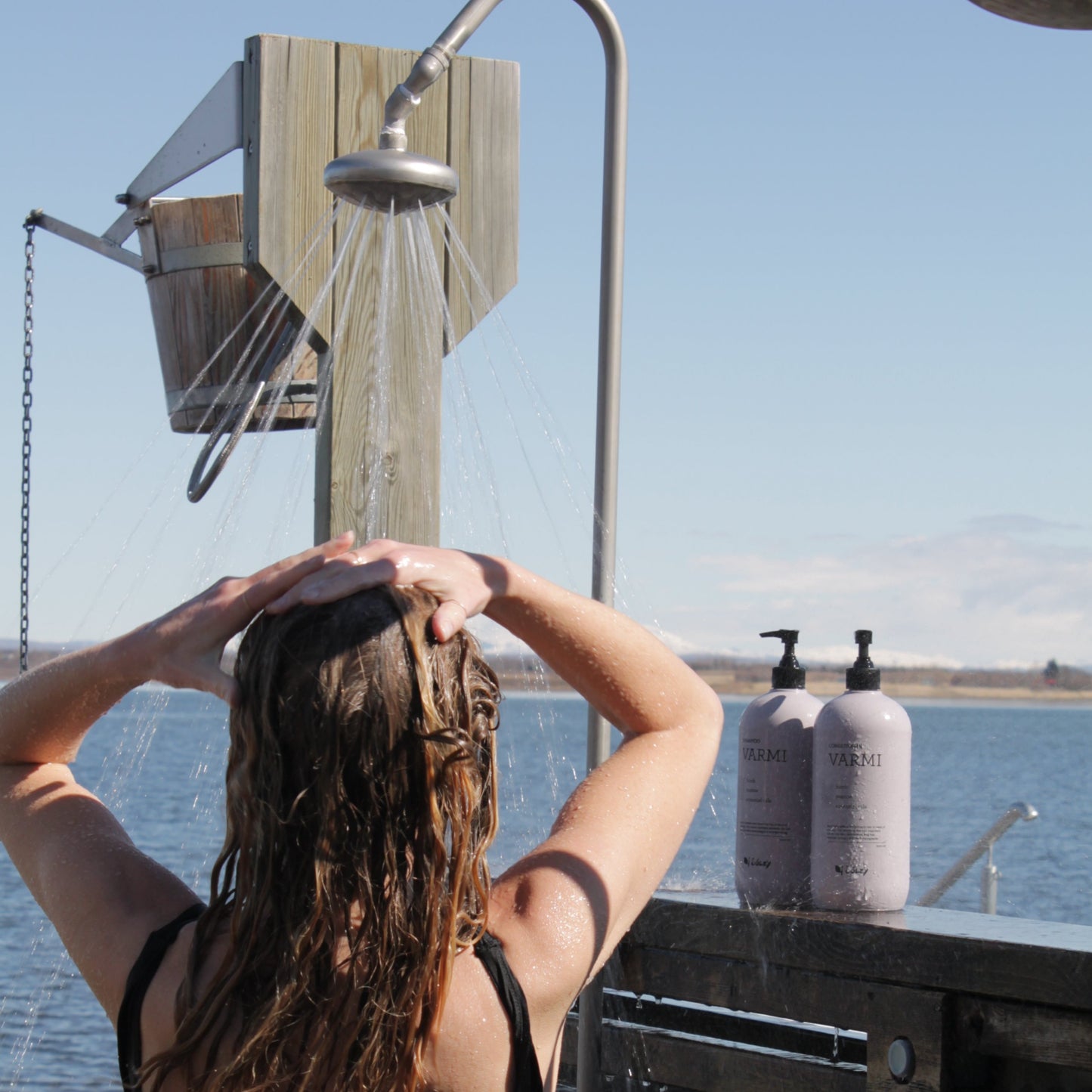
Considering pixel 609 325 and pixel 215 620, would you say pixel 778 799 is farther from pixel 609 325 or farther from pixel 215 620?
pixel 215 620

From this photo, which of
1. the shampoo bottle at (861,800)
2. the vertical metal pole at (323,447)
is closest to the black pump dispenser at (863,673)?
the shampoo bottle at (861,800)

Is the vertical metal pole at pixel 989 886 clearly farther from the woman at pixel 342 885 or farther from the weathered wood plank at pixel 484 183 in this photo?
the woman at pixel 342 885

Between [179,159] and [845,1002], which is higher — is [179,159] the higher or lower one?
the higher one

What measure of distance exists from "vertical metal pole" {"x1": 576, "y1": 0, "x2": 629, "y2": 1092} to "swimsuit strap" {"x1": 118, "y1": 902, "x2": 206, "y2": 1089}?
102 cm

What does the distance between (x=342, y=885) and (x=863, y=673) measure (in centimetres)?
101

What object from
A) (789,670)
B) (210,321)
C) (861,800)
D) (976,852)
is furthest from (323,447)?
(976,852)

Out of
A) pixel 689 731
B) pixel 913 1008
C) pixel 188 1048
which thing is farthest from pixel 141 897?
pixel 913 1008

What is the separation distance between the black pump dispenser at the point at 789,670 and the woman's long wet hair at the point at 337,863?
971 millimetres

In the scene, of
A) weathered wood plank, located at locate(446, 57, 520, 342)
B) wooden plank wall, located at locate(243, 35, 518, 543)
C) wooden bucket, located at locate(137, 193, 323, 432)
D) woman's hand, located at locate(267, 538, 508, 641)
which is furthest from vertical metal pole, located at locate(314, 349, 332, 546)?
woman's hand, located at locate(267, 538, 508, 641)

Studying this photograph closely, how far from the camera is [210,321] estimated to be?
8.38 ft

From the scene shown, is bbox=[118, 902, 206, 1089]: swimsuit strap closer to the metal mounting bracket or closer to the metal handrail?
the metal mounting bracket

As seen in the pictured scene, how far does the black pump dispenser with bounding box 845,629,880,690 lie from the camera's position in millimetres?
1868

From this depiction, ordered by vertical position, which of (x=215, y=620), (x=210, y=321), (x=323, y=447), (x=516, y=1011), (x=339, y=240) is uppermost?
(x=339, y=240)

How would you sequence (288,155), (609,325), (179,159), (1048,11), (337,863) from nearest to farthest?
(337,863) → (1048,11) → (609,325) → (288,155) → (179,159)
